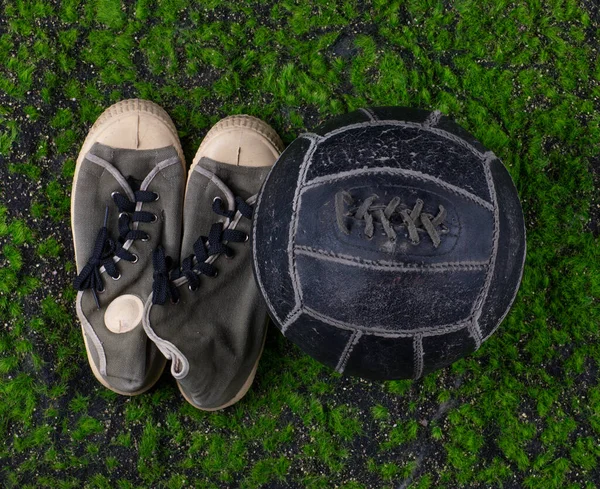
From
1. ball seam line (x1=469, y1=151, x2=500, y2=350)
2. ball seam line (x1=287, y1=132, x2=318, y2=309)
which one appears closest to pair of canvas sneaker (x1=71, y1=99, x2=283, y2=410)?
ball seam line (x1=287, y1=132, x2=318, y2=309)

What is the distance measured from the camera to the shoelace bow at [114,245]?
308 centimetres

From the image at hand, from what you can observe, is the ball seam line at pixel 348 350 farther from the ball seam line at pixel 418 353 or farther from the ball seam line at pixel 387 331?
the ball seam line at pixel 418 353

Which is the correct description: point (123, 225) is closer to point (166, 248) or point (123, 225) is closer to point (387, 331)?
point (166, 248)

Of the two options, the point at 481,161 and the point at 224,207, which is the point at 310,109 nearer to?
the point at 224,207

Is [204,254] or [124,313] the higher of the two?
[204,254]

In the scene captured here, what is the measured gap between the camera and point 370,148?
2.05 m

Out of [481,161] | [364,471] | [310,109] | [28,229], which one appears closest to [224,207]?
[310,109]

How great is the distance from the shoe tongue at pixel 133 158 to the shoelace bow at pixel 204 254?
418 millimetres

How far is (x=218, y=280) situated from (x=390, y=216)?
1414 mm

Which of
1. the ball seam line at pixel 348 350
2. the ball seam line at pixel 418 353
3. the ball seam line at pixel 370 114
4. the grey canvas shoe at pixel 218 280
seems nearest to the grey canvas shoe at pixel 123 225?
the grey canvas shoe at pixel 218 280

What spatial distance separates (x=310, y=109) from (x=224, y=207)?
767 mm

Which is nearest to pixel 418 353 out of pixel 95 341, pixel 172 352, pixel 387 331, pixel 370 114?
pixel 387 331

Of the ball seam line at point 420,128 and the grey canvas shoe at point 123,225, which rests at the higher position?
the ball seam line at point 420,128

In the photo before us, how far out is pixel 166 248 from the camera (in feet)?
10.5
